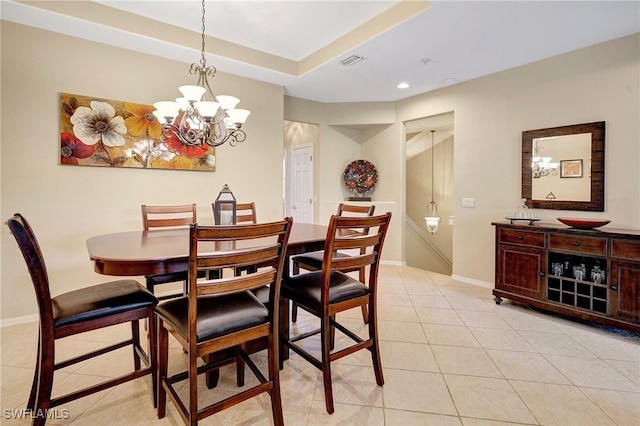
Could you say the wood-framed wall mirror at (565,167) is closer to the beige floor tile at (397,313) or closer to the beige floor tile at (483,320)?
the beige floor tile at (483,320)

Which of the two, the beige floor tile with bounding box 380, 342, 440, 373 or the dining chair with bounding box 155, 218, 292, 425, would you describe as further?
the beige floor tile with bounding box 380, 342, 440, 373

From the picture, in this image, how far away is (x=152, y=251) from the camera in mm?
1651

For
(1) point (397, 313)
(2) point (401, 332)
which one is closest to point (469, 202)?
(1) point (397, 313)

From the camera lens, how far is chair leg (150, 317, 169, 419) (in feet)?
5.33

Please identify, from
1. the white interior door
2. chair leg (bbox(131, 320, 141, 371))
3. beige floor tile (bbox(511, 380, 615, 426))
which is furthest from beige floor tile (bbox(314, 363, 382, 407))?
the white interior door

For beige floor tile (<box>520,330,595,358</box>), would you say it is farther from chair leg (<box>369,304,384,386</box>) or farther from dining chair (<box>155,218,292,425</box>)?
dining chair (<box>155,218,292,425</box>)

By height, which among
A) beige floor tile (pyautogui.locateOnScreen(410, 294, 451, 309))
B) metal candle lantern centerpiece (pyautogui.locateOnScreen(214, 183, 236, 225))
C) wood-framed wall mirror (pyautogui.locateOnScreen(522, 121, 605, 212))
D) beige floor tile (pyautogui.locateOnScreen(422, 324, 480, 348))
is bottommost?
beige floor tile (pyautogui.locateOnScreen(422, 324, 480, 348))

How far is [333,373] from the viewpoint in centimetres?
210

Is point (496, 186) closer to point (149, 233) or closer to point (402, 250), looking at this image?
point (402, 250)

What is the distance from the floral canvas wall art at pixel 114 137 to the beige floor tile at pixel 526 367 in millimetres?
3465

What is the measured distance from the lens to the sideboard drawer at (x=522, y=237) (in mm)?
3086

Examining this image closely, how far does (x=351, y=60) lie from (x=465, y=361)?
3097mm

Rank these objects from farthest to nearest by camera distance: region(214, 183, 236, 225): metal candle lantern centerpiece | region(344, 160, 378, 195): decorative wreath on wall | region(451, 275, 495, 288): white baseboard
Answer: region(344, 160, 378, 195): decorative wreath on wall
region(451, 275, 495, 288): white baseboard
region(214, 183, 236, 225): metal candle lantern centerpiece

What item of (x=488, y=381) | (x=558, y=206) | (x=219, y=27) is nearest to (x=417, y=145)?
(x=558, y=206)
